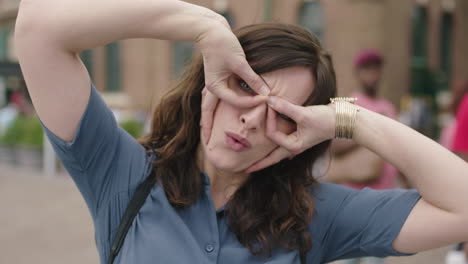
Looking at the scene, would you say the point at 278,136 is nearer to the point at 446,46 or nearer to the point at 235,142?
the point at 235,142

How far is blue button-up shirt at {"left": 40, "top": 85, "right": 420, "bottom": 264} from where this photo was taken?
5.30 feet

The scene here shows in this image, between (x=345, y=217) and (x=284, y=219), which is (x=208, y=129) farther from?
(x=345, y=217)

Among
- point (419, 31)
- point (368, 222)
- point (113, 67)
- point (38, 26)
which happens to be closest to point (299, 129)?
point (368, 222)

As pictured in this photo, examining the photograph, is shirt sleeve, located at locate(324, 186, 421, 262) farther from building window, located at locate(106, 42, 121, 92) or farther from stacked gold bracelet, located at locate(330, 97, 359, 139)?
building window, located at locate(106, 42, 121, 92)

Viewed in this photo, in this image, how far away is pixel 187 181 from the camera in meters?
1.81

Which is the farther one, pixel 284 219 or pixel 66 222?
pixel 66 222

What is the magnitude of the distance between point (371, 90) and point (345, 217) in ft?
7.58

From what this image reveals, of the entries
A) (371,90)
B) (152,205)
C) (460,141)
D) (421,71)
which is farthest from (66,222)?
(421,71)

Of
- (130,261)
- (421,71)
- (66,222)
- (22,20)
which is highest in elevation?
(22,20)

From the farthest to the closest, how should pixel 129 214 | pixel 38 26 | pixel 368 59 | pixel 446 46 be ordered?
pixel 446 46
pixel 368 59
pixel 129 214
pixel 38 26

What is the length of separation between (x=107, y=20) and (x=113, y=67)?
43.9 ft

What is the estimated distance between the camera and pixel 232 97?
1.62 meters

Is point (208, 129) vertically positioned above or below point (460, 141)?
above

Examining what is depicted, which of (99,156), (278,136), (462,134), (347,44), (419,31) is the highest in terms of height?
(278,136)
